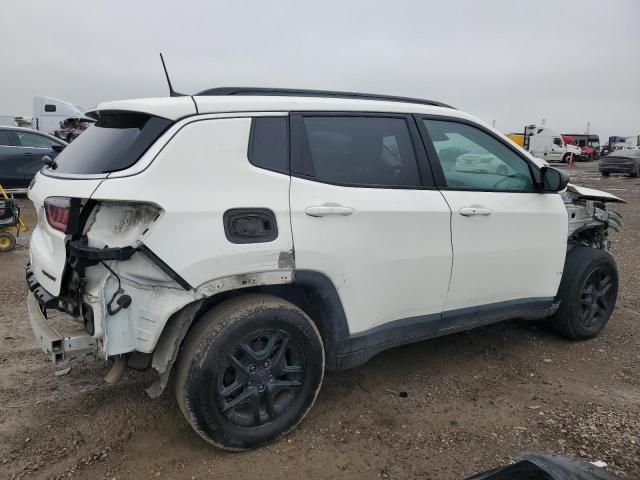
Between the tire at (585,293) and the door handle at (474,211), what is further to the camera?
the tire at (585,293)

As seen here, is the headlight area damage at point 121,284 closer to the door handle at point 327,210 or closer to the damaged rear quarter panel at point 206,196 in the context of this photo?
the damaged rear quarter panel at point 206,196

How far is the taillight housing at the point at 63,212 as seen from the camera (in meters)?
2.54

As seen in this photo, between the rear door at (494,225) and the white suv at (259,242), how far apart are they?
0.02m

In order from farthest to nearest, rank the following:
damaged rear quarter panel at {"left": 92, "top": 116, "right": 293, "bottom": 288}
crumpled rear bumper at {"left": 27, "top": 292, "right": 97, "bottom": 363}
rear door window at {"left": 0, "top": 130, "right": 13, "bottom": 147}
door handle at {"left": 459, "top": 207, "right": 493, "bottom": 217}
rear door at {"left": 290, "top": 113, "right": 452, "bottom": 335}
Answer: rear door window at {"left": 0, "top": 130, "right": 13, "bottom": 147} → door handle at {"left": 459, "top": 207, "right": 493, "bottom": 217} → rear door at {"left": 290, "top": 113, "right": 452, "bottom": 335} → crumpled rear bumper at {"left": 27, "top": 292, "right": 97, "bottom": 363} → damaged rear quarter panel at {"left": 92, "top": 116, "right": 293, "bottom": 288}

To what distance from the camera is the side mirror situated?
3.84m

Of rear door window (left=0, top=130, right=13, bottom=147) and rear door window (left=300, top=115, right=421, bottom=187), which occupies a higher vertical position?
rear door window (left=0, top=130, right=13, bottom=147)

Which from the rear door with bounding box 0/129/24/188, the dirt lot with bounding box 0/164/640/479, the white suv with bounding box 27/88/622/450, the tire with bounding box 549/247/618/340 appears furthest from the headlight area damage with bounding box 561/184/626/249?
the rear door with bounding box 0/129/24/188

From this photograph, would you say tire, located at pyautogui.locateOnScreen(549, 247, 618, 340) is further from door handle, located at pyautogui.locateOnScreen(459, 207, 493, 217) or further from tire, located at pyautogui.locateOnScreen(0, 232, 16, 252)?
tire, located at pyautogui.locateOnScreen(0, 232, 16, 252)

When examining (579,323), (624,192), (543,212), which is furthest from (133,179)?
(624,192)

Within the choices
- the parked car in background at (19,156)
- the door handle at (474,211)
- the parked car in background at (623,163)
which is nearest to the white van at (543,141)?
the parked car in background at (623,163)

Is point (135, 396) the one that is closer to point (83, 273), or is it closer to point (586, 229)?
point (83, 273)

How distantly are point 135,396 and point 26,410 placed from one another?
2.07ft

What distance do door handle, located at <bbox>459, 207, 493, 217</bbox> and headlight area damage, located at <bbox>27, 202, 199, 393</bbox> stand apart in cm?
178

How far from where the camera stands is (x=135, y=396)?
3471mm
